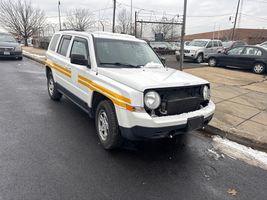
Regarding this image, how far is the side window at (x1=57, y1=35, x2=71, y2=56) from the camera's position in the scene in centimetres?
520

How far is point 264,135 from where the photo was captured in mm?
4344

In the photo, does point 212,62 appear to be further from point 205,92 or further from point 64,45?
point 205,92

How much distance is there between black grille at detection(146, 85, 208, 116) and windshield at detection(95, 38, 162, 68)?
1.17 metres

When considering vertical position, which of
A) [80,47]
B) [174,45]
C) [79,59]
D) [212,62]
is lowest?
[212,62]

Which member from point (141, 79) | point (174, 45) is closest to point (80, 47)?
point (141, 79)

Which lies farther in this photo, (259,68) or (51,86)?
(259,68)

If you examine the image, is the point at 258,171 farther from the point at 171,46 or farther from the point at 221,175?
the point at 171,46

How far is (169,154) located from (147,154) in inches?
14.8

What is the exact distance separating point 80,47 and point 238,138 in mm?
3674

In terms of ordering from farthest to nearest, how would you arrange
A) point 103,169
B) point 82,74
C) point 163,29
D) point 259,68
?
point 163,29 → point 259,68 → point 82,74 → point 103,169

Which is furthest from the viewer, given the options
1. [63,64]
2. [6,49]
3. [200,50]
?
[200,50]

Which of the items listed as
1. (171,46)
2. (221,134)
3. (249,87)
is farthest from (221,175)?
(171,46)

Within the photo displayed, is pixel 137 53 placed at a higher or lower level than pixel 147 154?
higher

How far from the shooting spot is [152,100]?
3.05m
